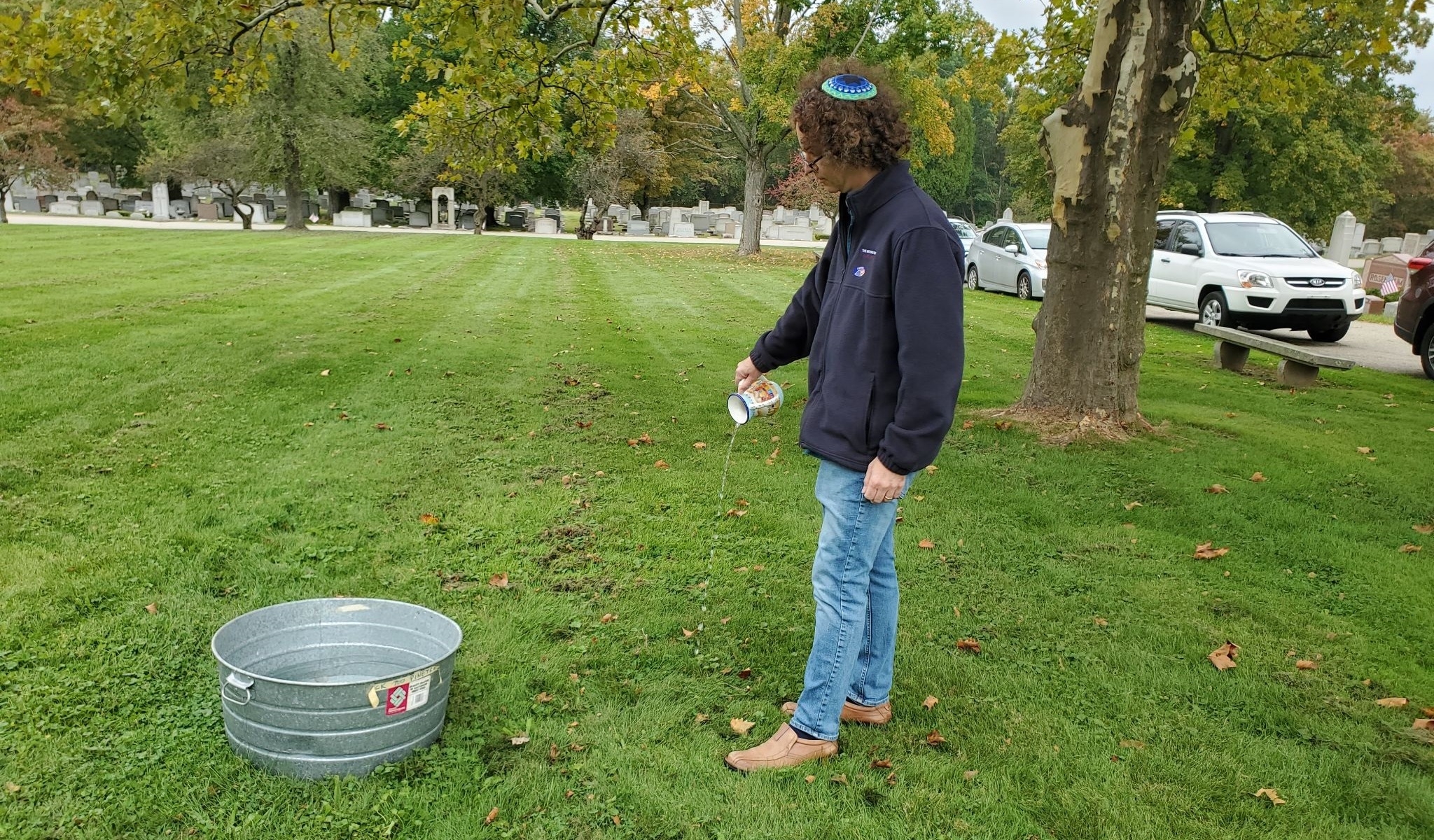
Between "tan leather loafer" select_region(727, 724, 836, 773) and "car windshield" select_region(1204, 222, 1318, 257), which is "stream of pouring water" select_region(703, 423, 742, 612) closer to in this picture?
"tan leather loafer" select_region(727, 724, 836, 773)

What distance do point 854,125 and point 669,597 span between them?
2441 mm

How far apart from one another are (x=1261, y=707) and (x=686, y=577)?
246 cm

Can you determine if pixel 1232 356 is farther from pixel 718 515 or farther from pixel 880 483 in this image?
pixel 880 483

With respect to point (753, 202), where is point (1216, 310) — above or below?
below

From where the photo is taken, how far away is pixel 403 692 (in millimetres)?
2875

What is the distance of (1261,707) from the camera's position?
366 centimetres

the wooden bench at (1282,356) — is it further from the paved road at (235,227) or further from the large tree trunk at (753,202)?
the paved road at (235,227)

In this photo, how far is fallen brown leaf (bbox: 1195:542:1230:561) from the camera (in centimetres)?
519

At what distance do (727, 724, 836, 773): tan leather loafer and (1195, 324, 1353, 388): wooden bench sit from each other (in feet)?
27.6

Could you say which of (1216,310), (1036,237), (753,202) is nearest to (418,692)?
(1216,310)

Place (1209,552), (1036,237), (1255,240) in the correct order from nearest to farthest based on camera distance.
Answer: (1209,552) → (1255,240) → (1036,237)

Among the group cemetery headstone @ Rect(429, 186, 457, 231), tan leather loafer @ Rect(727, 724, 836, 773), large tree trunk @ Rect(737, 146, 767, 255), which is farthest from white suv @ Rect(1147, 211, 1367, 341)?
cemetery headstone @ Rect(429, 186, 457, 231)

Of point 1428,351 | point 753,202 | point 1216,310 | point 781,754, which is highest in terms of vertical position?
point 753,202

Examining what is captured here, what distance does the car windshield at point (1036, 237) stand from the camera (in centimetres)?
1995
